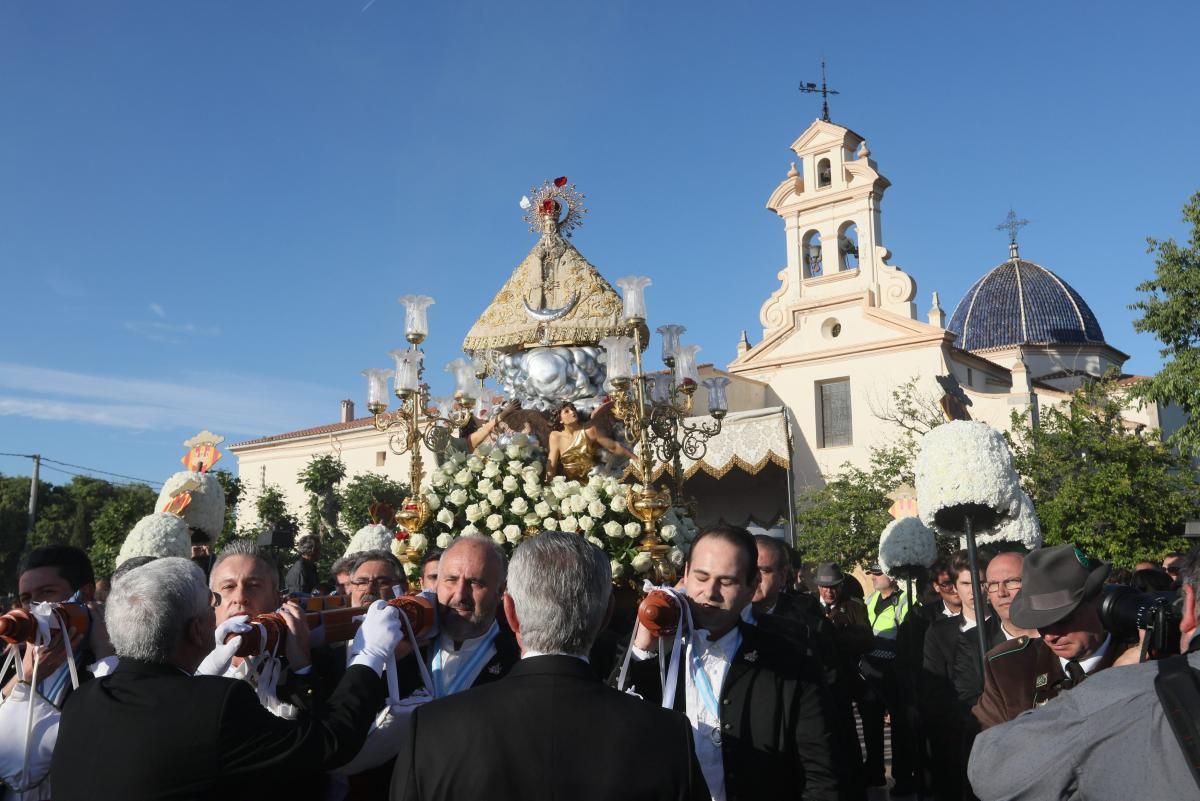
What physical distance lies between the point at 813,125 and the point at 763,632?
95.6 feet

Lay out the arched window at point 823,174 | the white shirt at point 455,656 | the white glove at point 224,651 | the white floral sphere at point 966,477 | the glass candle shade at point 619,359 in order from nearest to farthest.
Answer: the white glove at point 224,651, the white shirt at point 455,656, the white floral sphere at point 966,477, the glass candle shade at point 619,359, the arched window at point 823,174

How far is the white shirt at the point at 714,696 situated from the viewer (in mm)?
3291

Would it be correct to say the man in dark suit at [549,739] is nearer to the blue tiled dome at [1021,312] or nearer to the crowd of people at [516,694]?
the crowd of people at [516,694]

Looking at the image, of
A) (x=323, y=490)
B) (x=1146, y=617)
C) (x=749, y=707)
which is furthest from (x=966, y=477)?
(x=323, y=490)

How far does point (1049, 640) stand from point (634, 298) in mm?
4949

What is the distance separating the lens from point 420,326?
8555 mm

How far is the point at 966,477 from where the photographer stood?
223 inches

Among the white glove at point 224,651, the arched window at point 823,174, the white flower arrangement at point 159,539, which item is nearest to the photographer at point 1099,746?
the white glove at point 224,651

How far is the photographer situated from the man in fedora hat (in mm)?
1001

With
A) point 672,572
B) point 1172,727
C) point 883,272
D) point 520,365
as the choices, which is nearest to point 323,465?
point 883,272

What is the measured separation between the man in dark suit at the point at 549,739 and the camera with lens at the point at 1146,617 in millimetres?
1079

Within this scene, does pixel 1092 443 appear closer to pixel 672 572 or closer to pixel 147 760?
pixel 672 572

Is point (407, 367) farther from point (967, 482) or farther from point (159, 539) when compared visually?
point (967, 482)

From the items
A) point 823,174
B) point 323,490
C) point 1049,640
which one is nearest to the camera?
point 1049,640
